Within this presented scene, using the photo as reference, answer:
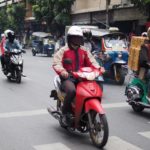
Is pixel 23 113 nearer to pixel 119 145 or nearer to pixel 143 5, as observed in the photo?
pixel 119 145

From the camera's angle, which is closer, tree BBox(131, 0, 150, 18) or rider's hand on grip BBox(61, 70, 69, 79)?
rider's hand on grip BBox(61, 70, 69, 79)

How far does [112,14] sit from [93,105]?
2914 centimetres

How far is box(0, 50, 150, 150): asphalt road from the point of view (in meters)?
6.82

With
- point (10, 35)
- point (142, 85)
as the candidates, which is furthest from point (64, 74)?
point (10, 35)

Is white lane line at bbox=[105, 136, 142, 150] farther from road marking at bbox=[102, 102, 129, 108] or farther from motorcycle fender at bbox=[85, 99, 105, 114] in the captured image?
road marking at bbox=[102, 102, 129, 108]

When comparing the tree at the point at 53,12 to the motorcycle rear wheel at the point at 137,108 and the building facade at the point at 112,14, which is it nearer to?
the building facade at the point at 112,14

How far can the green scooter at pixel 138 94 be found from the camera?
9137 mm

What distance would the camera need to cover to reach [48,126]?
26.5ft

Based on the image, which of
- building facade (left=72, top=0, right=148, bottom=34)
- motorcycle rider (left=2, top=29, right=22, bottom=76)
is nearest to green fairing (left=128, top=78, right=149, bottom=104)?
motorcycle rider (left=2, top=29, right=22, bottom=76)

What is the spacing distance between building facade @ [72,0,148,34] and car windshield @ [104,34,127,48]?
13381mm

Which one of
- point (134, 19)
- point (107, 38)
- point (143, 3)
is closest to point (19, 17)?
point (134, 19)

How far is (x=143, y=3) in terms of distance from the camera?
2530cm

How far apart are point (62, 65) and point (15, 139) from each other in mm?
1419

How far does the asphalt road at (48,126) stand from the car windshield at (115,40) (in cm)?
376
